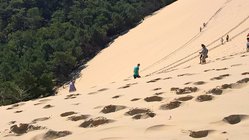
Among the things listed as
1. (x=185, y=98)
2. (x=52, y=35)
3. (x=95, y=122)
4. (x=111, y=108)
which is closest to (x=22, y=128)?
(x=95, y=122)

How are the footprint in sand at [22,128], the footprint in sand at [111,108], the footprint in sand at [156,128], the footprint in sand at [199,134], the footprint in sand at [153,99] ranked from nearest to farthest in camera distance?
the footprint in sand at [199,134]
the footprint in sand at [156,128]
the footprint in sand at [22,128]
the footprint in sand at [111,108]
the footprint in sand at [153,99]

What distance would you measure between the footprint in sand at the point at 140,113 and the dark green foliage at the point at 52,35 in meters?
22.4

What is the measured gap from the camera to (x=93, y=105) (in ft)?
26.3

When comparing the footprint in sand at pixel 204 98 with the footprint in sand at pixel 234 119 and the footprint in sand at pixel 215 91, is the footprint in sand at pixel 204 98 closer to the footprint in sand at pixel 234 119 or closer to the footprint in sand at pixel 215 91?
the footprint in sand at pixel 215 91

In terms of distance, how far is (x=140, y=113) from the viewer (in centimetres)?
646

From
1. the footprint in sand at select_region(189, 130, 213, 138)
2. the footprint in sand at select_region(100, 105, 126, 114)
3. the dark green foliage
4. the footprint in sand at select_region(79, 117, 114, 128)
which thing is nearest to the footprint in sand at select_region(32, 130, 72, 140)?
the footprint in sand at select_region(79, 117, 114, 128)

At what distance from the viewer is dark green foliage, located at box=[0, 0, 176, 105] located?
41000 mm

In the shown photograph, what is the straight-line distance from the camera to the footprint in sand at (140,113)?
245 inches

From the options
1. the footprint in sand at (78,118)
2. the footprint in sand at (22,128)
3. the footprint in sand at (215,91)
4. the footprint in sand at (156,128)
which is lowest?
the footprint in sand at (22,128)

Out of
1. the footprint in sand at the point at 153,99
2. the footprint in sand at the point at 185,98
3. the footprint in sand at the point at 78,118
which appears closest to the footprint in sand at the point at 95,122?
the footprint in sand at the point at 78,118

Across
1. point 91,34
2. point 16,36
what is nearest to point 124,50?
point 91,34

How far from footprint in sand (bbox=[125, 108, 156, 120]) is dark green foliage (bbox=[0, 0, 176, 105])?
22.4 meters

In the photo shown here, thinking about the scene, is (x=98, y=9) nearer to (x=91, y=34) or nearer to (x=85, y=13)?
(x=85, y=13)

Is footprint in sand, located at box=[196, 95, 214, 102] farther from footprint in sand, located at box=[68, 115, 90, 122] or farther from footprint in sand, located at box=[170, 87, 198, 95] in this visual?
footprint in sand, located at box=[68, 115, 90, 122]
